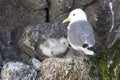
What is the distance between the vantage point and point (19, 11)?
5.46 meters

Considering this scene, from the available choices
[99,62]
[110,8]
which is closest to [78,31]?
[99,62]

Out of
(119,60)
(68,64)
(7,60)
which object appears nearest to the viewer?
(119,60)

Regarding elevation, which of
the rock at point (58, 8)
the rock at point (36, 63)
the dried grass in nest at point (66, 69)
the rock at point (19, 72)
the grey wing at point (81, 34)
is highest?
the grey wing at point (81, 34)

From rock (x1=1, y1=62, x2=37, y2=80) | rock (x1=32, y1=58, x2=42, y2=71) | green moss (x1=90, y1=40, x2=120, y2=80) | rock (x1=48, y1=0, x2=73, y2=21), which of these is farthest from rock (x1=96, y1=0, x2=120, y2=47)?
rock (x1=1, y1=62, x2=37, y2=80)

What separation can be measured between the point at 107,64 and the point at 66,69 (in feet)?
1.43

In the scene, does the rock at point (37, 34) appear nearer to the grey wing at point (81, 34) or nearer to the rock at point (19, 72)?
the rock at point (19, 72)

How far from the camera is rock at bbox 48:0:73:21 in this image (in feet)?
17.5

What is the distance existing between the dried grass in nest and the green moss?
0.29 feet

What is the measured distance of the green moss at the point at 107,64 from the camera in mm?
3998

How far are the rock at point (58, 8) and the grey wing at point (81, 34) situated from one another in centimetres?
96

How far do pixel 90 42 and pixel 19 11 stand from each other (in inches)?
62.2

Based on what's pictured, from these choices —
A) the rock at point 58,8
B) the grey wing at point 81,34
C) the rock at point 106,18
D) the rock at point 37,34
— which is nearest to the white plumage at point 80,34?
the grey wing at point 81,34

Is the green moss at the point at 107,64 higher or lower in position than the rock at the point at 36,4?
lower

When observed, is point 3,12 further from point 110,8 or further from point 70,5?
point 110,8
